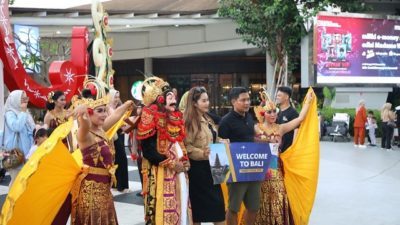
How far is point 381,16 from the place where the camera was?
2200 centimetres

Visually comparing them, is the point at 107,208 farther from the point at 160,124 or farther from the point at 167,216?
the point at 160,124

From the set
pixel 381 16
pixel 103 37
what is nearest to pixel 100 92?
pixel 103 37

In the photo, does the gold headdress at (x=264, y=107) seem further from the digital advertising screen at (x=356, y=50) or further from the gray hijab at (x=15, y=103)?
the digital advertising screen at (x=356, y=50)

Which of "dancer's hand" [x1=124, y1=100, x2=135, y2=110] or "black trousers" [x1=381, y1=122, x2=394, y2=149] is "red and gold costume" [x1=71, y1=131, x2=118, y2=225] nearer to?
"dancer's hand" [x1=124, y1=100, x2=135, y2=110]

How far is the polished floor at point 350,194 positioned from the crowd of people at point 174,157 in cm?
165

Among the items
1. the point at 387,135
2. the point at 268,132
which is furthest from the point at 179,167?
the point at 387,135

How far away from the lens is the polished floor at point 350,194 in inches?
283

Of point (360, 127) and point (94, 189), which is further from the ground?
point (94, 189)

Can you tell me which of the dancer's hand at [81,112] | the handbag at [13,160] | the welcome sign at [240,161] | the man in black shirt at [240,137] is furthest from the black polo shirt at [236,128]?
the handbag at [13,160]

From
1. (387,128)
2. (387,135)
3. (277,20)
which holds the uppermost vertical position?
(277,20)

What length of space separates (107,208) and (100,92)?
100 cm

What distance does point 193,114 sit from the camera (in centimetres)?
532

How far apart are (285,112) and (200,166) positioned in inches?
58.7

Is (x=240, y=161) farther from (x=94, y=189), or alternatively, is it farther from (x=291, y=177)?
(x=94, y=189)
